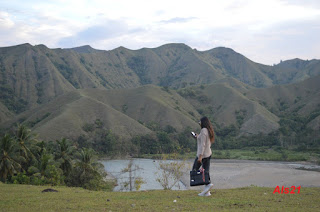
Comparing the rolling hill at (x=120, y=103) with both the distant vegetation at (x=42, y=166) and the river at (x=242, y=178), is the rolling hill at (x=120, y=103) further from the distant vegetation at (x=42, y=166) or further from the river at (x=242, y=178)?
the distant vegetation at (x=42, y=166)

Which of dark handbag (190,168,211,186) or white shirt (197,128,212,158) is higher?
white shirt (197,128,212,158)

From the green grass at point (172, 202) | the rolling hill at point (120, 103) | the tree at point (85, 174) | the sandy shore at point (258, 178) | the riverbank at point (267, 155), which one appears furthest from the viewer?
the rolling hill at point (120, 103)

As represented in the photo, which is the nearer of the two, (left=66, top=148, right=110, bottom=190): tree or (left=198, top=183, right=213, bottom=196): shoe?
(left=198, top=183, right=213, bottom=196): shoe

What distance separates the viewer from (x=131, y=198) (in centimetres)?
1309

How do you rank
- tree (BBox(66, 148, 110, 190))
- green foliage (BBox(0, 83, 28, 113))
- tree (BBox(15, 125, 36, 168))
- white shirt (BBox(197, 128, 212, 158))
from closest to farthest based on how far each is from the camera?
1. white shirt (BBox(197, 128, 212, 158))
2. tree (BBox(66, 148, 110, 190))
3. tree (BBox(15, 125, 36, 168))
4. green foliage (BBox(0, 83, 28, 113))

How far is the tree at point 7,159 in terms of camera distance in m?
31.9

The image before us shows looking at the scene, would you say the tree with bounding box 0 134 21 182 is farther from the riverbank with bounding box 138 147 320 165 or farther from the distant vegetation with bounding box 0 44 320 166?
the riverbank with bounding box 138 147 320 165

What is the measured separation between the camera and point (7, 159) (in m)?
32.2

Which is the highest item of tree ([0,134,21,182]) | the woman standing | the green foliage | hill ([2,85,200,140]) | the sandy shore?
the green foliage

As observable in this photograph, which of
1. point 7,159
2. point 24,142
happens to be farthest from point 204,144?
point 24,142

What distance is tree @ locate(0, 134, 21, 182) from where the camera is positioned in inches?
1257

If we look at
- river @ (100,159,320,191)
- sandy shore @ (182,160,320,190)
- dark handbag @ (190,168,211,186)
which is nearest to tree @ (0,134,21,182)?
river @ (100,159,320,191)

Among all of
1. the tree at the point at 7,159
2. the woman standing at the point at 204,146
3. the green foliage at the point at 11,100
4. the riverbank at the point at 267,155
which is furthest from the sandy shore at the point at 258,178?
the green foliage at the point at 11,100

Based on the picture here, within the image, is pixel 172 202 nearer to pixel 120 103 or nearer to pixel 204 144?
pixel 204 144
